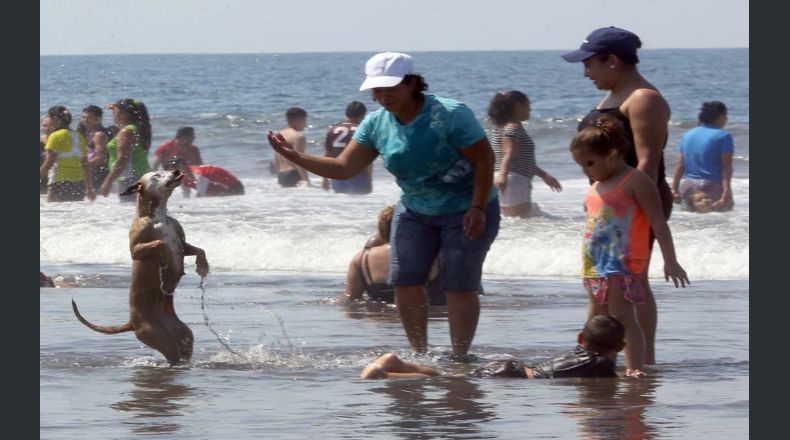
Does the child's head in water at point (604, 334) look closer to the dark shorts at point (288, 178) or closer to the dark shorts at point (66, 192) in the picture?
the dark shorts at point (66, 192)

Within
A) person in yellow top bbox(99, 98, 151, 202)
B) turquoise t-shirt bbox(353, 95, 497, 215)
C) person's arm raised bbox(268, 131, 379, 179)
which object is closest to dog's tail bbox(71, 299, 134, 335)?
person's arm raised bbox(268, 131, 379, 179)

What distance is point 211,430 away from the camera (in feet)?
19.5

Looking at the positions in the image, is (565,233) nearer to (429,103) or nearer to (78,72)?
(429,103)

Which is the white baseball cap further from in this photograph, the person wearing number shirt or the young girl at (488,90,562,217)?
the person wearing number shirt

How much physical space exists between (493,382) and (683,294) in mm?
4209

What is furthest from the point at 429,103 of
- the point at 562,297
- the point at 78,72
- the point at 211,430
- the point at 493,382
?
the point at 78,72

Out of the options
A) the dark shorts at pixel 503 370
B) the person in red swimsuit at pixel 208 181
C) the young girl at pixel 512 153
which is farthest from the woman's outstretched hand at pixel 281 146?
the person in red swimsuit at pixel 208 181

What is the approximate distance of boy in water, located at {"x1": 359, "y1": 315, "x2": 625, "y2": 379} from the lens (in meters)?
6.98

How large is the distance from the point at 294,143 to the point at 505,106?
5.92 meters

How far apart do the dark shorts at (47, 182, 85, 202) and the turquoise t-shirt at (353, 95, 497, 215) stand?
409 inches

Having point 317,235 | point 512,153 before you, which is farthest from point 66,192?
point 512,153

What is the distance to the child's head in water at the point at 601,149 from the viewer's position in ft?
22.2

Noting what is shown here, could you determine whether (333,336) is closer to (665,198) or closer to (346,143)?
(665,198)

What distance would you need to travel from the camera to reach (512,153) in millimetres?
13984
